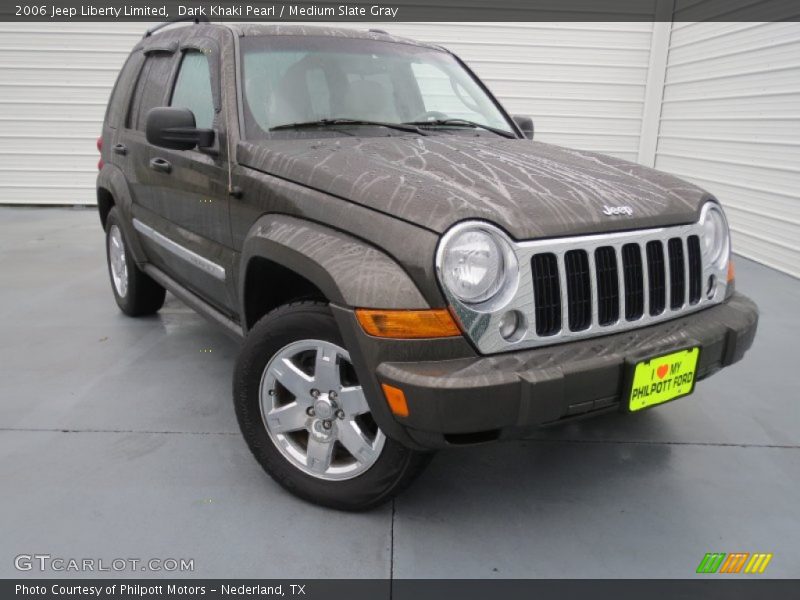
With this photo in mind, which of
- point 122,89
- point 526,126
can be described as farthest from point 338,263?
point 122,89

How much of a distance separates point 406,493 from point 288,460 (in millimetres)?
485

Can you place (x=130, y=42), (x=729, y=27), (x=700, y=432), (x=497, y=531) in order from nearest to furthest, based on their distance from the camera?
(x=497, y=531)
(x=700, y=432)
(x=729, y=27)
(x=130, y=42)

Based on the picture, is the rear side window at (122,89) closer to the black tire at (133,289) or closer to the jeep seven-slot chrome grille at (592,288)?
the black tire at (133,289)

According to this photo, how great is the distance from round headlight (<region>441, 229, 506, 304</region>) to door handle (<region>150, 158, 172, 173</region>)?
6.67ft

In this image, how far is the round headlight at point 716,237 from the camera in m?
2.55

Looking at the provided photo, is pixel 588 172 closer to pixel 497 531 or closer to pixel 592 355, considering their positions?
pixel 592 355

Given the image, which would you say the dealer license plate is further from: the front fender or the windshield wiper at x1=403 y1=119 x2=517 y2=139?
the windshield wiper at x1=403 y1=119 x2=517 y2=139

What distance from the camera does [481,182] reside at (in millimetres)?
2258

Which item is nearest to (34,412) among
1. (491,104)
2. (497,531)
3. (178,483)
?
(178,483)

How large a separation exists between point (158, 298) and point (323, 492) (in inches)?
112

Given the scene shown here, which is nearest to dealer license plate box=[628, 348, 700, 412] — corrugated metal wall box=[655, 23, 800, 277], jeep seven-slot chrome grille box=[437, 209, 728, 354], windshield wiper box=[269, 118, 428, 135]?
jeep seven-slot chrome grille box=[437, 209, 728, 354]

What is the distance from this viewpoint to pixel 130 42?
9.68m

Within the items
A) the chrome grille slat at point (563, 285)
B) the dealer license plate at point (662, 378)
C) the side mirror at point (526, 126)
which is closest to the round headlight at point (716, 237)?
the dealer license plate at point (662, 378)

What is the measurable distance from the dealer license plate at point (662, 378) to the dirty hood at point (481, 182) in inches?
18.6
